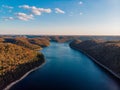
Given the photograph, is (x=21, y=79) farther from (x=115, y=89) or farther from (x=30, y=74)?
(x=115, y=89)

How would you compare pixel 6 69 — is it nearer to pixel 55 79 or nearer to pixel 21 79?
pixel 21 79

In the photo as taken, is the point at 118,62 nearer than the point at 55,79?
No

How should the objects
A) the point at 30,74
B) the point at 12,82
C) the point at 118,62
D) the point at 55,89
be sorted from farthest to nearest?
the point at 118,62 → the point at 30,74 → the point at 12,82 → the point at 55,89

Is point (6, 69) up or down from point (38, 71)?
up

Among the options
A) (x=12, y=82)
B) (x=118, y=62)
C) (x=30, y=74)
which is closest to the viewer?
(x=12, y=82)

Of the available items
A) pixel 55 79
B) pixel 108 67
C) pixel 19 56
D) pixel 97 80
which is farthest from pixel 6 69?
pixel 108 67

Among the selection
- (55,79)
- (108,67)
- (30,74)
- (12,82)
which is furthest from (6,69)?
(108,67)

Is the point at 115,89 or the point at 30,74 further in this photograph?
the point at 30,74

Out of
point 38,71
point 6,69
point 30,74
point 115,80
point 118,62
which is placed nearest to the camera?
point 6,69

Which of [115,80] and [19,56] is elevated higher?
[19,56]
